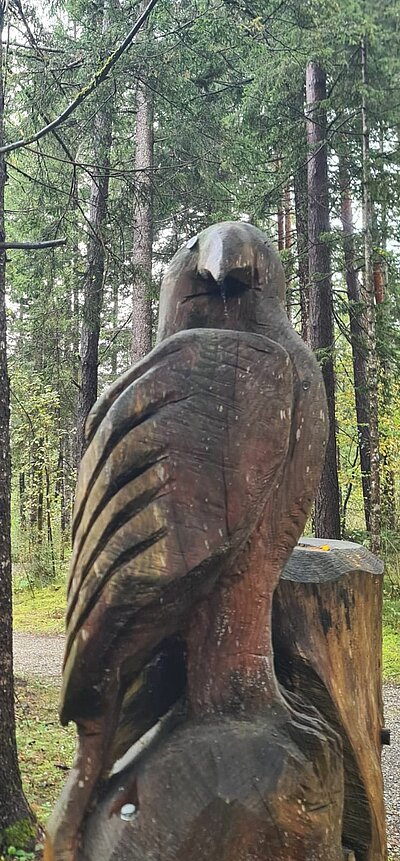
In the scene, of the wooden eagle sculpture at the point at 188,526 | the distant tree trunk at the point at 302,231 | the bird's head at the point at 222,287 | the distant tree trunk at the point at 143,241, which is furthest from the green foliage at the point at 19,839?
the distant tree trunk at the point at 302,231

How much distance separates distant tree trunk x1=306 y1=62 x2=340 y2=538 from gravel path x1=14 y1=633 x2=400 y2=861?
7.97 ft

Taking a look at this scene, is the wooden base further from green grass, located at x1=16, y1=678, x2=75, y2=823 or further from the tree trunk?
the tree trunk

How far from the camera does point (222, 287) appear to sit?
184 cm

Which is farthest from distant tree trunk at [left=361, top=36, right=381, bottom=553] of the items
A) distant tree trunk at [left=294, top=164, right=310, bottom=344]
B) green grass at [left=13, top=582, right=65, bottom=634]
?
green grass at [left=13, top=582, right=65, bottom=634]

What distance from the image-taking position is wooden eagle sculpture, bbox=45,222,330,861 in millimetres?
1530

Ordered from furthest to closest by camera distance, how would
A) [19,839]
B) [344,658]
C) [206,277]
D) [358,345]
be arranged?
[358,345] < [19,839] < [344,658] < [206,277]

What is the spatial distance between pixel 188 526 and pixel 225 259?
72 centimetres

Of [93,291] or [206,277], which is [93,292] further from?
[206,277]

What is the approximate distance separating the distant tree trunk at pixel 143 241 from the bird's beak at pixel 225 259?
24.1 feet

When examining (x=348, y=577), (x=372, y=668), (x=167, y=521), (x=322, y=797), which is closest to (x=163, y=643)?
(x=167, y=521)

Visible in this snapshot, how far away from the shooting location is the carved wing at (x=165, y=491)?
4.99 feet

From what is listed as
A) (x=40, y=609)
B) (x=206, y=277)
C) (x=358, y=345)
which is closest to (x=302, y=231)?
(x=358, y=345)

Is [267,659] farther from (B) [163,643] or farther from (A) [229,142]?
(A) [229,142]

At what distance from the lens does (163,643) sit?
172 centimetres
